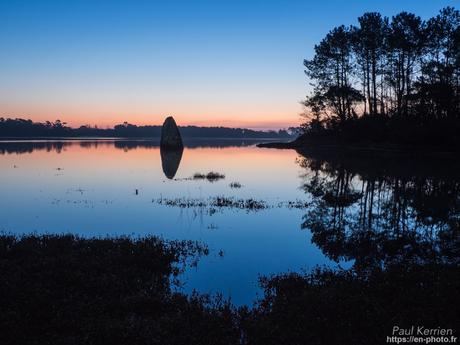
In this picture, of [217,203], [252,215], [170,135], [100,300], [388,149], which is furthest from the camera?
[170,135]

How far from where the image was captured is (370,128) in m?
67.1

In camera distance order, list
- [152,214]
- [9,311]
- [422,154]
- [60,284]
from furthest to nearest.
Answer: [422,154]
[152,214]
[60,284]
[9,311]

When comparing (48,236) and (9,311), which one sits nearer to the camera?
(9,311)

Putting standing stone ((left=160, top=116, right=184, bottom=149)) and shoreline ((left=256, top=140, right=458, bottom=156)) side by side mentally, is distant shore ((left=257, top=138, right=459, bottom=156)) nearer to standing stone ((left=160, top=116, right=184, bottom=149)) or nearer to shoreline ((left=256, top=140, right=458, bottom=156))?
shoreline ((left=256, top=140, right=458, bottom=156))

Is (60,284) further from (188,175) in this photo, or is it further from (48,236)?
(188,175)

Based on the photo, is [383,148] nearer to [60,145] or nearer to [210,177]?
[210,177]

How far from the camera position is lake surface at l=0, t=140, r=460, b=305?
41.6ft

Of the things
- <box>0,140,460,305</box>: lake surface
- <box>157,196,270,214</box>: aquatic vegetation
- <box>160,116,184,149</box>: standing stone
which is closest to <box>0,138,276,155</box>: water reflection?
<box>160,116,184,149</box>: standing stone

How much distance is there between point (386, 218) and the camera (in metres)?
18.1

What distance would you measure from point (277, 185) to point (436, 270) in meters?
21.5

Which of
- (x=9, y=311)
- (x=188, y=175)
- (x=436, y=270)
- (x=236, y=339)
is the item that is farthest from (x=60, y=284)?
(x=188, y=175)

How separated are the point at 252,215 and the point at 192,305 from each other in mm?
11598

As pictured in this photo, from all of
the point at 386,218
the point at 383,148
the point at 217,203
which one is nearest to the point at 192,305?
the point at 386,218

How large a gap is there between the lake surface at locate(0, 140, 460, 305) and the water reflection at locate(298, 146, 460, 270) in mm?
52
